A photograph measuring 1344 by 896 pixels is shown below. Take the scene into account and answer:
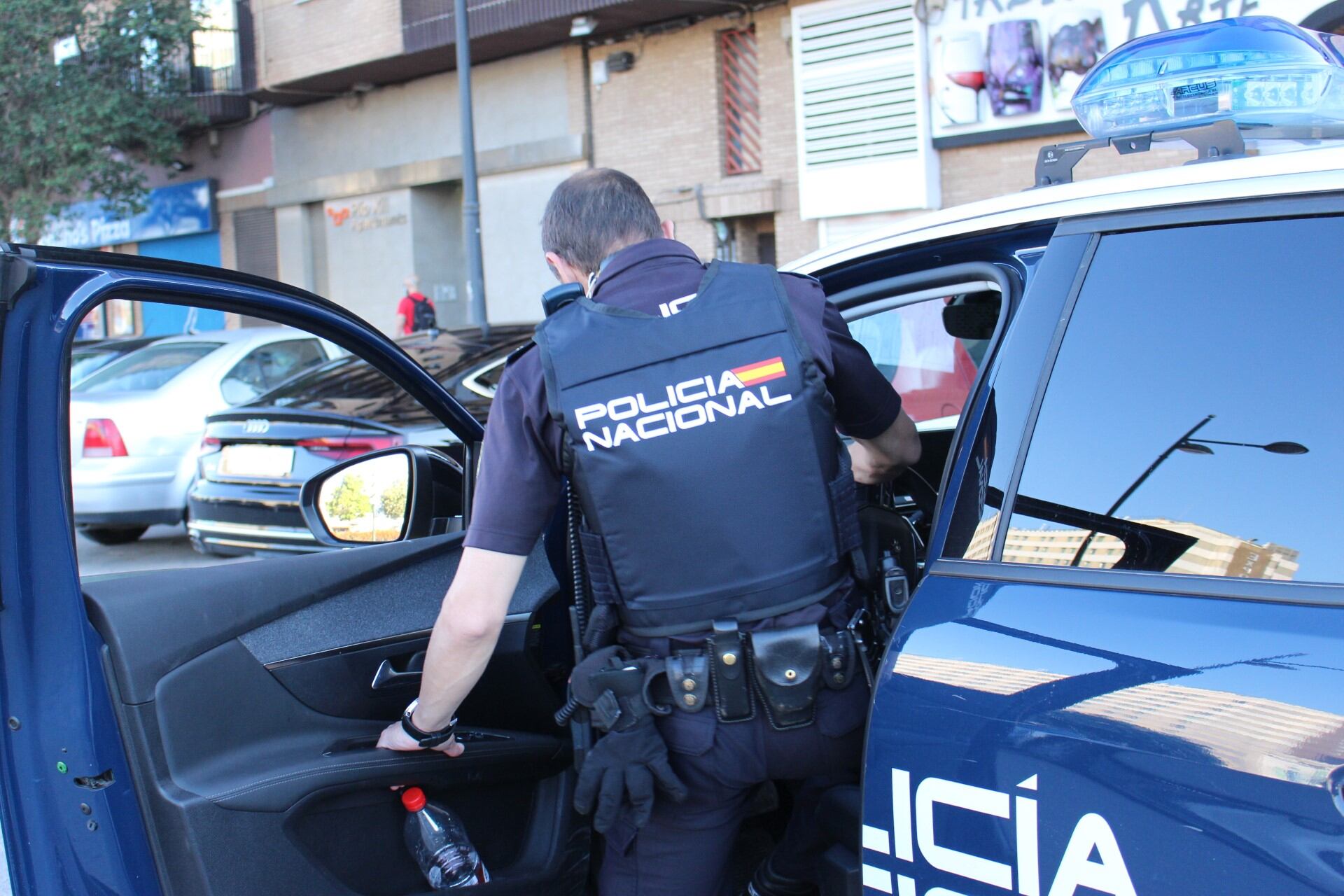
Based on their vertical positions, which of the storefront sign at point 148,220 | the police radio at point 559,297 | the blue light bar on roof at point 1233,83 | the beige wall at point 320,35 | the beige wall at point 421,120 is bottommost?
the police radio at point 559,297

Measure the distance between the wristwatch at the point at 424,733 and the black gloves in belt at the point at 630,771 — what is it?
29cm

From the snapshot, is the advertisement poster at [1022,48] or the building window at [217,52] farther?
the building window at [217,52]

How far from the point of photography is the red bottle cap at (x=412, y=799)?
2117 mm

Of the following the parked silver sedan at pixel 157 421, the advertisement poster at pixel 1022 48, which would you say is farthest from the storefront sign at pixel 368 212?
the parked silver sedan at pixel 157 421

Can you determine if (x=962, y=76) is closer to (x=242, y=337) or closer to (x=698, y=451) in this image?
(x=242, y=337)

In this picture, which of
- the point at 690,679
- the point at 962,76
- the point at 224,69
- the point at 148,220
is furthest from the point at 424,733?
the point at 148,220

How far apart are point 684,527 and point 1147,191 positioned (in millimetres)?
800

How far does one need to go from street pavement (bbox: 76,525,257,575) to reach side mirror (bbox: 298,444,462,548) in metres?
4.86

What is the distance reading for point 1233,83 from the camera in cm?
185

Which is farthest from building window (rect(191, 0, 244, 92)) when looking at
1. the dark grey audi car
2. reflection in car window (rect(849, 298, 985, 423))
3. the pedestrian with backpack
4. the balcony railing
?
reflection in car window (rect(849, 298, 985, 423))

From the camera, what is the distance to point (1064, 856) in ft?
4.40

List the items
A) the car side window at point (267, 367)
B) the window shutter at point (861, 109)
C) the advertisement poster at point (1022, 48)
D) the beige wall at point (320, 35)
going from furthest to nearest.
Result: 1. the beige wall at point (320, 35)
2. the window shutter at point (861, 109)
3. the advertisement poster at point (1022, 48)
4. the car side window at point (267, 367)

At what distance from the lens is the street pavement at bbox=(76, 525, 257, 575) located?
743cm

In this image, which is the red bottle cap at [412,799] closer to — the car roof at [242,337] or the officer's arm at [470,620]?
the officer's arm at [470,620]
